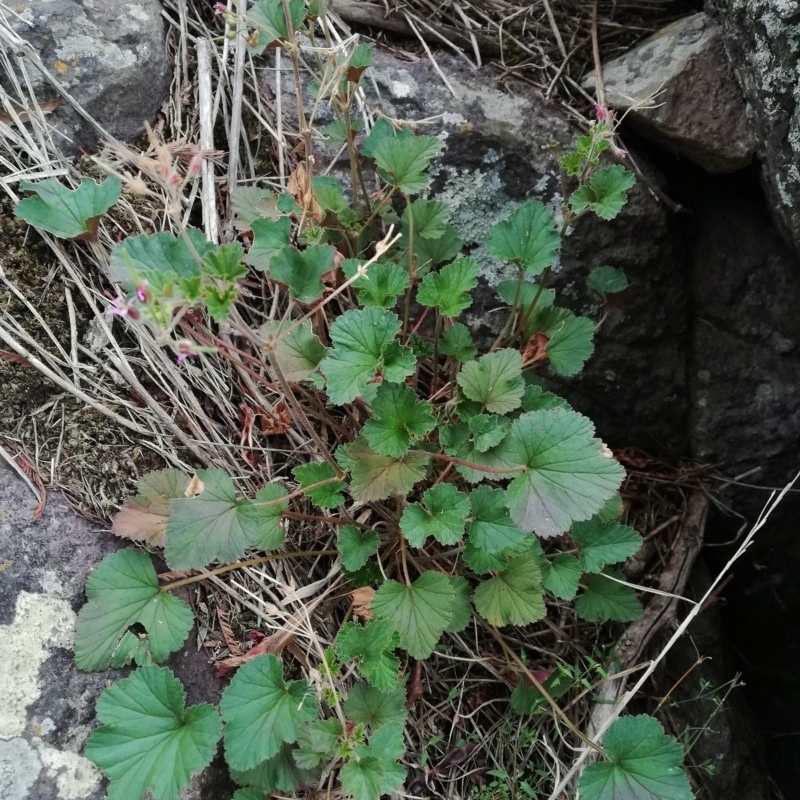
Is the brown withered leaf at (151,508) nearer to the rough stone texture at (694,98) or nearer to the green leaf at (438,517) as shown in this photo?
the green leaf at (438,517)

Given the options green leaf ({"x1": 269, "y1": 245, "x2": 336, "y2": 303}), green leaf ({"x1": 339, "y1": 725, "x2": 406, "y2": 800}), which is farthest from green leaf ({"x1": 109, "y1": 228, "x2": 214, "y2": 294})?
green leaf ({"x1": 339, "y1": 725, "x2": 406, "y2": 800})

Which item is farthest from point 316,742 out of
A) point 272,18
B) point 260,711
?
point 272,18

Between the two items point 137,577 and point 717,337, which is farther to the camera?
point 717,337

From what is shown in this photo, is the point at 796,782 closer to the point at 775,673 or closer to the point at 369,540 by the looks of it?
the point at 775,673

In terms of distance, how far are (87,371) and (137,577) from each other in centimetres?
46

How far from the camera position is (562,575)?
1488 mm

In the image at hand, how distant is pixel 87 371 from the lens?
5.06 feet

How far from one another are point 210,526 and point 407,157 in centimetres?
85

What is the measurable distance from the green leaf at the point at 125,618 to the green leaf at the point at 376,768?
0.38 metres

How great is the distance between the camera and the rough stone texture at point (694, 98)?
5.49ft

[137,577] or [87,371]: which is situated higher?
[87,371]

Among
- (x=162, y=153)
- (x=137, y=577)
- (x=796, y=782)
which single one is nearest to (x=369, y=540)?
(x=137, y=577)

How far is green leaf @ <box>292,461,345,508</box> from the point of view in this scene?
1433mm

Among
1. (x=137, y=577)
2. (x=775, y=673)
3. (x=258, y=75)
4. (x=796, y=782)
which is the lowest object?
(x=796, y=782)
